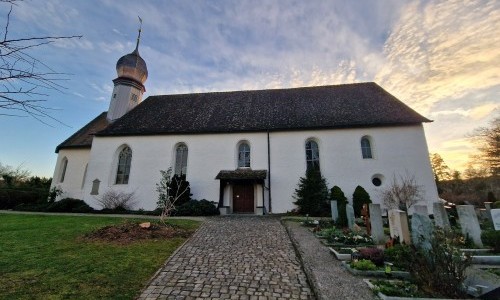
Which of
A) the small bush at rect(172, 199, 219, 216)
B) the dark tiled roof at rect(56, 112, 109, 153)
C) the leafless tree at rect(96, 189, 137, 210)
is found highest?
the dark tiled roof at rect(56, 112, 109, 153)

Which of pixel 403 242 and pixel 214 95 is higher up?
pixel 214 95

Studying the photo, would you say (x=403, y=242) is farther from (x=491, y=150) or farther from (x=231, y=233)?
(x=491, y=150)

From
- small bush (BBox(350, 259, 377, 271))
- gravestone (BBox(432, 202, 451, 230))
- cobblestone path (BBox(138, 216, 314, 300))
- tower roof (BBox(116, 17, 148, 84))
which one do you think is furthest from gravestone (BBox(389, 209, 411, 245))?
tower roof (BBox(116, 17, 148, 84))

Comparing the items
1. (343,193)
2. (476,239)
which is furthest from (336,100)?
(476,239)

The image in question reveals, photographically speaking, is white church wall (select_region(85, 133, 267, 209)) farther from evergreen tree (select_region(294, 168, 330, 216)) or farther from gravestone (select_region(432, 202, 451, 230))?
gravestone (select_region(432, 202, 451, 230))

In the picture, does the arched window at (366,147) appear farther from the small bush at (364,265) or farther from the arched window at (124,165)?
the arched window at (124,165)

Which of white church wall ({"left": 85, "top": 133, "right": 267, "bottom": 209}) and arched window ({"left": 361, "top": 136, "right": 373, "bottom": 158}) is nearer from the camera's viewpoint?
arched window ({"left": 361, "top": 136, "right": 373, "bottom": 158})

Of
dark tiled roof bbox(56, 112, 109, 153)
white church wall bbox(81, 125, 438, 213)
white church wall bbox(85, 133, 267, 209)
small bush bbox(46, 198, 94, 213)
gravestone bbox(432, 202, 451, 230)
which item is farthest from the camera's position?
dark tiled roof bbox(56, 112, 109, 153)

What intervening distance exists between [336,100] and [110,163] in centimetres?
1963

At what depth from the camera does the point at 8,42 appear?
6.51ft

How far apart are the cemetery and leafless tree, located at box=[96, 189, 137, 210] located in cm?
1456

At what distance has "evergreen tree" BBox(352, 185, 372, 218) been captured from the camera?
50.3 ft

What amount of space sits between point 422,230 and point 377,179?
12075mm

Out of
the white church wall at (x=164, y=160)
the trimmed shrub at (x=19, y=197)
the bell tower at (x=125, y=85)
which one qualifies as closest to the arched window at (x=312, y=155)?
the white church wall at (x=164, y=160)
